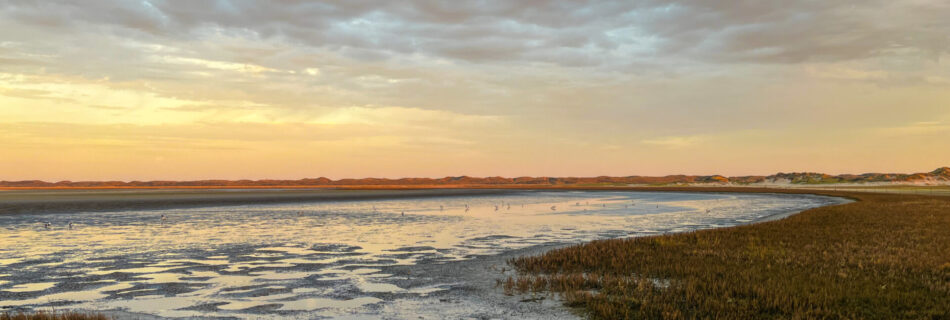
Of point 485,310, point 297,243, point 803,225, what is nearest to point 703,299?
point 485,310

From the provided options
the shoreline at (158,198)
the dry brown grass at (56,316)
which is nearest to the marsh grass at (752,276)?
the dry brown grass at (56,316)

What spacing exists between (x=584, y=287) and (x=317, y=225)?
76.2 feet

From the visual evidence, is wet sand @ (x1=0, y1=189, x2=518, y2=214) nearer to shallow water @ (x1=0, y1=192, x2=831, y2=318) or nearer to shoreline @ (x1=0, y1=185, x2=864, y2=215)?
shoreline @ (x1=0, y1=185, x2=864, y2=215)

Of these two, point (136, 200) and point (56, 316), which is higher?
point (136, 200)

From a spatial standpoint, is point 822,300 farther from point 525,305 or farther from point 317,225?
point 317,225

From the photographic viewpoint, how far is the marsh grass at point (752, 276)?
1079cm

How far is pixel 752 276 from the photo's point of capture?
547 inches

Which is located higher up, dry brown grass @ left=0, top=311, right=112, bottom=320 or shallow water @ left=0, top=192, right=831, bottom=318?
dry brown grass @ left=0, top=311, right=112, bottom=320

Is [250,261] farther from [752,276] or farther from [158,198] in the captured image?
[158,198]

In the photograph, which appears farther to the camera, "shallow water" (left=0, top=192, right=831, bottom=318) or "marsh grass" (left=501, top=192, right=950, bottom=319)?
"shallow water" (left=0, top=192, right=831, bottom=318)

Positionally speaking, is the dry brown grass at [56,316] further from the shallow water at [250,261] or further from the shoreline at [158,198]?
the shoreline at [158,198]

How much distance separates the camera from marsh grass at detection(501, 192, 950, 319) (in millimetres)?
10789


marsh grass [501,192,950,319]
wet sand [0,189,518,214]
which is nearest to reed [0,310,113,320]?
marsh grass [501,192,950,319]

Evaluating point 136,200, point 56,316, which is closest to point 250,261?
point 56,316
